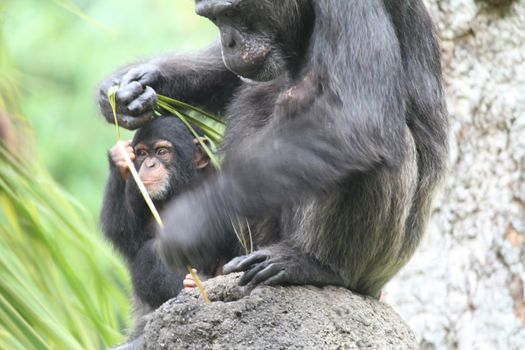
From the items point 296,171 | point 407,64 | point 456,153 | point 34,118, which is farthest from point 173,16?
point 296,171

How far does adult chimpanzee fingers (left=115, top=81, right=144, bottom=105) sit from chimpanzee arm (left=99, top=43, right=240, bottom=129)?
201 millimetres

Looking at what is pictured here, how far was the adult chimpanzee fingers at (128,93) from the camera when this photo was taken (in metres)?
3.33

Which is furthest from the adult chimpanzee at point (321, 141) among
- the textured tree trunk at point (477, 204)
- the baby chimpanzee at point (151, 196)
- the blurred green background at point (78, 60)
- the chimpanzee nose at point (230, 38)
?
the blurred green background at point (78, 60)

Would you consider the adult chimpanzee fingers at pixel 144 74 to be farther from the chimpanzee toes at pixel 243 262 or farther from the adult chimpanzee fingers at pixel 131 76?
the chimpanzee toes at pixel 243 262

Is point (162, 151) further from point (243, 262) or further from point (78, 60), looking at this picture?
point (78, 60)

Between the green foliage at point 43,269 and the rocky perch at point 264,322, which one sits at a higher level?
the green foliage at point 43,269

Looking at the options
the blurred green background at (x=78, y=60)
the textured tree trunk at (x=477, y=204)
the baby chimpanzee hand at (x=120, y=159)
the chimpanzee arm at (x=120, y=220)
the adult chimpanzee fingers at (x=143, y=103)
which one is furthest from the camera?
the blurred green background at (x=78, y=60)

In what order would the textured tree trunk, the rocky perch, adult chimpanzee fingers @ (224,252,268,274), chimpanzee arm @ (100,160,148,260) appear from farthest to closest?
the textured tree trunk < chimpanzee arm @ (100,160,148,260) < adult chimpanzee fingers @ (224,252,268,274) < the rocky perch

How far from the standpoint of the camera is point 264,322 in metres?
2.52

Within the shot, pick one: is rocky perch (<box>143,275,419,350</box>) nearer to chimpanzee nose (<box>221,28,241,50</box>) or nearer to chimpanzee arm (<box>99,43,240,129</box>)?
chimpanzee nose (<box>221,28,241,50</box>)

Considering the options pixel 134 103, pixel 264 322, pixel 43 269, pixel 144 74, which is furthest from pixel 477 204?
pixel 43 269

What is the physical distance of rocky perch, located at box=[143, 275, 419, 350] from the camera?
8.14 feet

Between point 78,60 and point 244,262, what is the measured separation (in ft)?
15.7

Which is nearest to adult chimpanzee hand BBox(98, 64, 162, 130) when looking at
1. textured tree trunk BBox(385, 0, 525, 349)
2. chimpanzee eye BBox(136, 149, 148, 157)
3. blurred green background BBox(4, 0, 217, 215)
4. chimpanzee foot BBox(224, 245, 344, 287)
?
chimpanzee eye BBox(136, 149, 148, 157)
